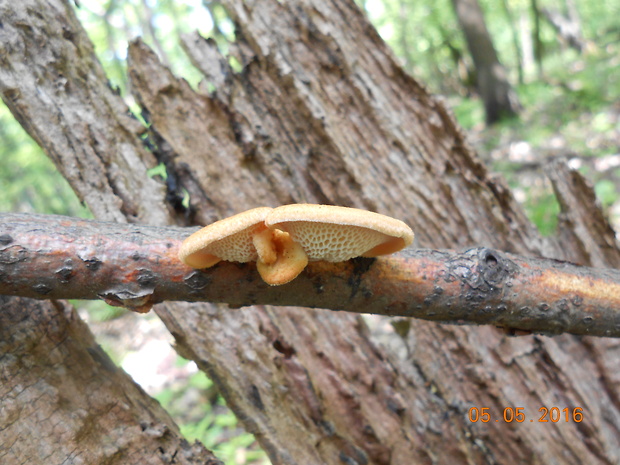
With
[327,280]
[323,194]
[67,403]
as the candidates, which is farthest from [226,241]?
[323,194]

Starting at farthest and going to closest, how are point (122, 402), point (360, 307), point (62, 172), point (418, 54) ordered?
point (418, 54), point (62, 172), point (122, 402), point (360, 307)

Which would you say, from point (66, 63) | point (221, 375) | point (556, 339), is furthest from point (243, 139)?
point (556, 339)

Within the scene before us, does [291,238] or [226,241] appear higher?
[226,241]

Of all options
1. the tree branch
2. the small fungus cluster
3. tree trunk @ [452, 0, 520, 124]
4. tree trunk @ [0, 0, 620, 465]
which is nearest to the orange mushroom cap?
the small fungus cluster

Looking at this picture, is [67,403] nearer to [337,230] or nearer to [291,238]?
[291,238]

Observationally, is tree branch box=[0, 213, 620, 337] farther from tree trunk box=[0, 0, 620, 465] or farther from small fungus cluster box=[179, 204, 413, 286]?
tree trunk box=[0, 0, 620, 465]

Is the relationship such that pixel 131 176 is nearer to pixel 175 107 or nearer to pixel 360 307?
pixel 175 107
